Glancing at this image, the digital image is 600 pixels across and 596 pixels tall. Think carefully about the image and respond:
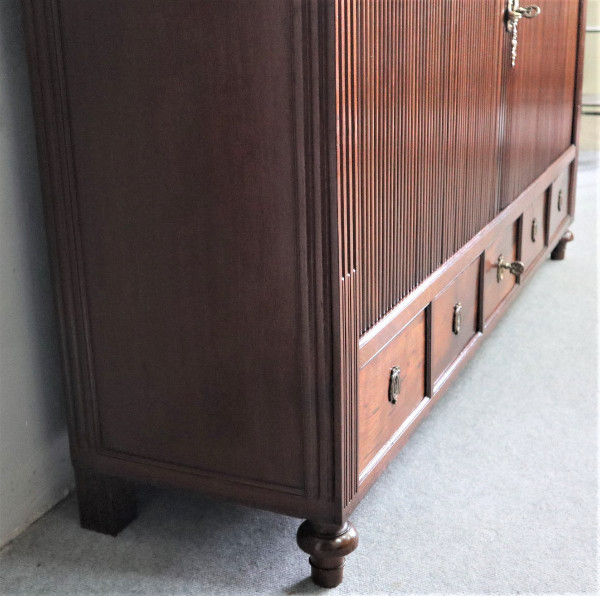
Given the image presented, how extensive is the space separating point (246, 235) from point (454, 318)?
0.58 meters

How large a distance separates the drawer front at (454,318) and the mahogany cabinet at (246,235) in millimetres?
73

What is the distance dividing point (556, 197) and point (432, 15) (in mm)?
1127

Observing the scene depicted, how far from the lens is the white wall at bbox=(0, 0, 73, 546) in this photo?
118 centimetres

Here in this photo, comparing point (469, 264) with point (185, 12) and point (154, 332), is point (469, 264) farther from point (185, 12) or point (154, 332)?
point (185, 12)

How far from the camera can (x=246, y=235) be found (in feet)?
3.44

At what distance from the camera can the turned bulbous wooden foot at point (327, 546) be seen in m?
1.13

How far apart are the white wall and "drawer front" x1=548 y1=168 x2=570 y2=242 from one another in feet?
4.37

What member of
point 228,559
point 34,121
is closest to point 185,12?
point 34,121

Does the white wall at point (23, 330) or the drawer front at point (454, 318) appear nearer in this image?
the white wall at point (23, 330)

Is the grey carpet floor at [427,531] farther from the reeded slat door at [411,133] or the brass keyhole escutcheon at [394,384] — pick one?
the reeded slat door at [411,133]

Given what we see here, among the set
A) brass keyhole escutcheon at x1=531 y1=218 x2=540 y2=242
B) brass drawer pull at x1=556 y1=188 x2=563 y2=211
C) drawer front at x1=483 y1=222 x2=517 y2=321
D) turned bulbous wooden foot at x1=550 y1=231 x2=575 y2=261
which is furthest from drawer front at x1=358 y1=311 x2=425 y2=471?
turned bulbous wooden foot at x1=550 y1=231 x2=575 y2=261

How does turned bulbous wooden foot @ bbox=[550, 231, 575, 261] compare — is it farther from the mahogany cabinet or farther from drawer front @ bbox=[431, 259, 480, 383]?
the mahogany cabinet

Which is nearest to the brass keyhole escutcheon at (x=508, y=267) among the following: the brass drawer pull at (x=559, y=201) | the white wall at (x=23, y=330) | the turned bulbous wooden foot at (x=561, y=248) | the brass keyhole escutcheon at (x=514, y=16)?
the brass keyhole escutcheon at (x=514, y=16)

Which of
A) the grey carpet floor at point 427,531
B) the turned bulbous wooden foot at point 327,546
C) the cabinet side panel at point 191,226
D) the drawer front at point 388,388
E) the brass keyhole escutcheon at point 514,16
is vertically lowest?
the grey carpet floor at point 427,531
